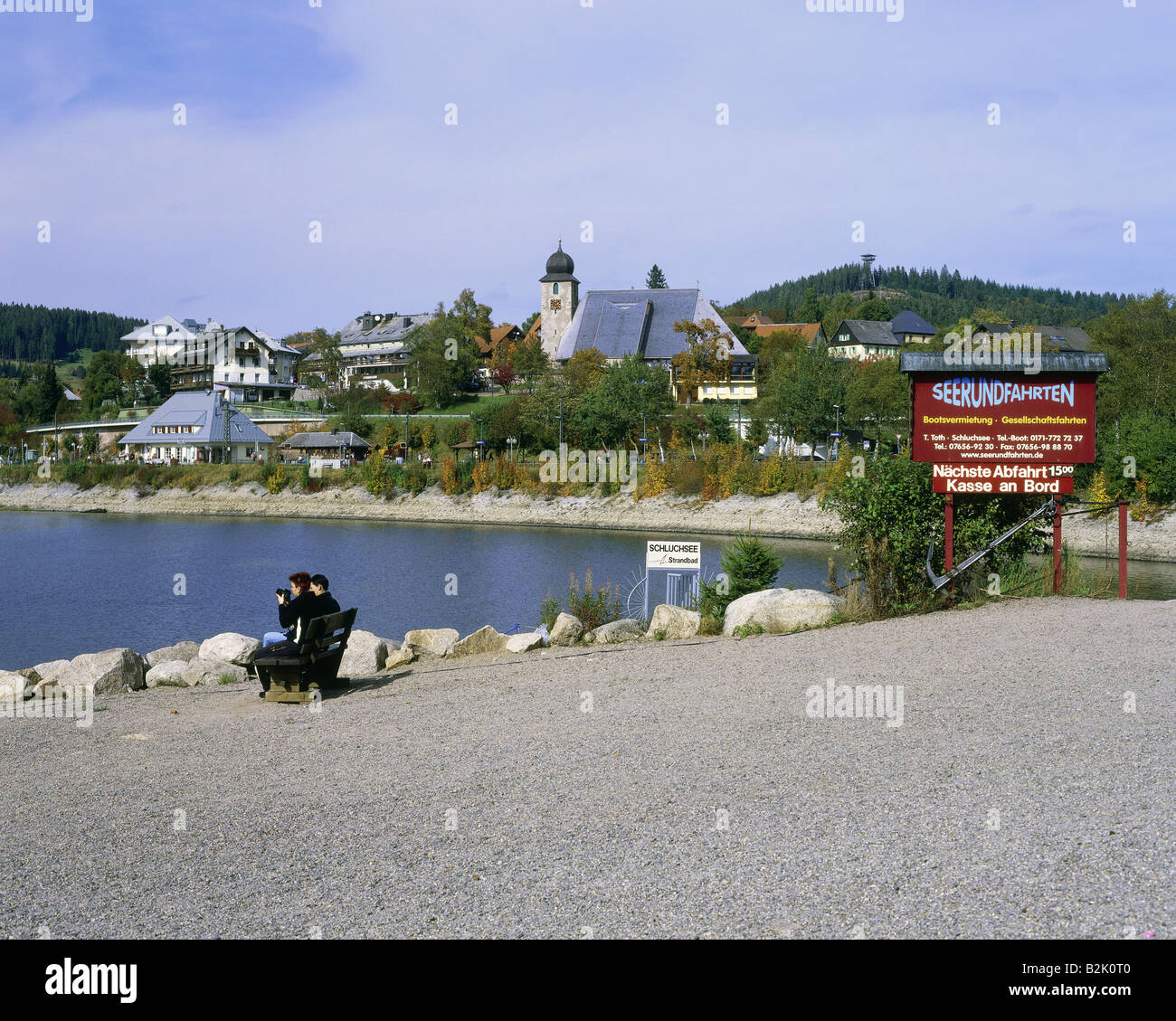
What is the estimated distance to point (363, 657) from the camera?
12820 mm

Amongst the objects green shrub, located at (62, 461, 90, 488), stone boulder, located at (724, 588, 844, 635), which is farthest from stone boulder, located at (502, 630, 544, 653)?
green shrub, located at (62, 461, 90, 488)

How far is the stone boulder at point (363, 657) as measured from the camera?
12.7m

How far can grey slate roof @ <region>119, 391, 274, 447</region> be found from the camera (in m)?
90.9

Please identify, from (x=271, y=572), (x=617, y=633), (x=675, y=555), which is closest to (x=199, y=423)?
(x=271, y=572)

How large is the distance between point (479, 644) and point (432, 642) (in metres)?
0.72

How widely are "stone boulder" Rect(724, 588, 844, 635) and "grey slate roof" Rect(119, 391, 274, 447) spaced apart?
3287 inches

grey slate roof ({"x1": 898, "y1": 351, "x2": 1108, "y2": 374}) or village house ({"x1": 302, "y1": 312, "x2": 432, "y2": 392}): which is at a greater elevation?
village house ({"x1": 302, "y1": 312, "x2": 432, "y2": 392})

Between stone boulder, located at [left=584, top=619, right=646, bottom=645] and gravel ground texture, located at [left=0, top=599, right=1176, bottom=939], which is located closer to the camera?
gravel ground texture, located at [left=0, top=599, right=1176, bottom=939]

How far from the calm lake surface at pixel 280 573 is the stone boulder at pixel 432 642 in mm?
8128

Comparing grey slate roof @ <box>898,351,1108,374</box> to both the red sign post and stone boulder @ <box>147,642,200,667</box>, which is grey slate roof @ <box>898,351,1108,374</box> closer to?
the red sign post

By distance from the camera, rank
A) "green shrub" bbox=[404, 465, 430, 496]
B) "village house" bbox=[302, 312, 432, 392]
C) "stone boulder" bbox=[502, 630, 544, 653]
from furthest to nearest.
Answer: "village house" bbox=[302, 312, 432, 392] → "green shrub" bbox=[404, 465, 430, 496] → "stone boulder" bbox=[502, 630, 544, 653]

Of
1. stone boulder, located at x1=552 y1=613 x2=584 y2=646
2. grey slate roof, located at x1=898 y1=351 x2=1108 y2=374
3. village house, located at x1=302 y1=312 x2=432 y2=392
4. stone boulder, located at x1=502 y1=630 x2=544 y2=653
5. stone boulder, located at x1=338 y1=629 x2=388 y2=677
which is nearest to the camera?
stone boulder, located at x1=338 y1=629 x2=388 y2=677

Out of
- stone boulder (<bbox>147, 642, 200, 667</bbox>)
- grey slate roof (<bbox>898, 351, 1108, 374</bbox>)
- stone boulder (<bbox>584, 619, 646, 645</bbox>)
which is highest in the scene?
grey slate roof (<bbox>898, 351, 1108, 374</bbox>)
